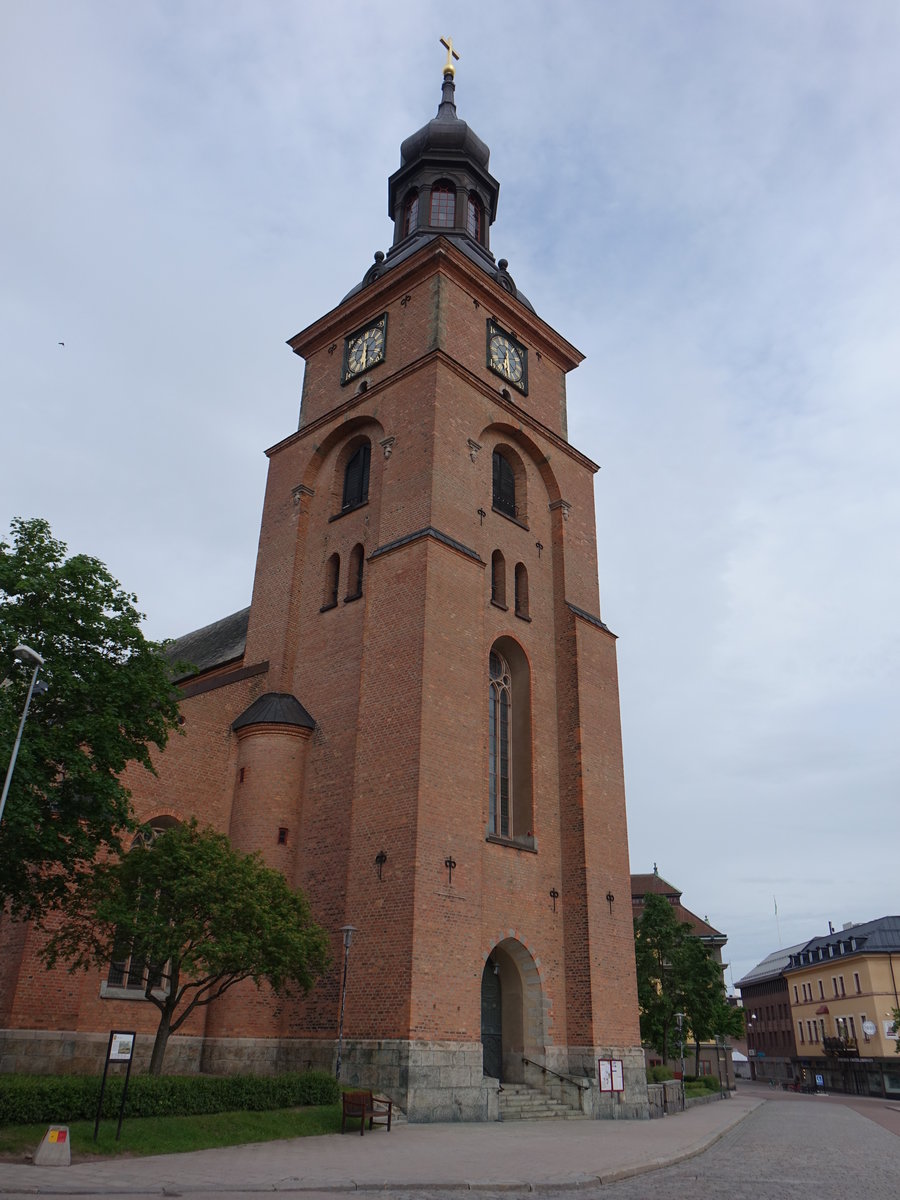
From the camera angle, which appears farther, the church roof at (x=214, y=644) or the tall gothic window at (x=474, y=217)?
the tall gothic window at (x=474, y=217)

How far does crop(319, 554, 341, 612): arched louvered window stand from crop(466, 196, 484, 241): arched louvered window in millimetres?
14527

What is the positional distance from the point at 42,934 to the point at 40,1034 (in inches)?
75.0

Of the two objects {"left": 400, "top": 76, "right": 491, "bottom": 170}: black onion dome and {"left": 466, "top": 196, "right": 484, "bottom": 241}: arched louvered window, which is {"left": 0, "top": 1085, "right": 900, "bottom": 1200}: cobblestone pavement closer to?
{"left": 466, "top": 196, "right": 484, "bottom": 241}: arched louvered window

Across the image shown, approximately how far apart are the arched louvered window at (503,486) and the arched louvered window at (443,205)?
1035cm

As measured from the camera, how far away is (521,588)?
26625mm

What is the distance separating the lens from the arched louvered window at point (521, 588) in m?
26.4

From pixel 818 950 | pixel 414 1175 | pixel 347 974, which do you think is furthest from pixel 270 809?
pixel 818 950

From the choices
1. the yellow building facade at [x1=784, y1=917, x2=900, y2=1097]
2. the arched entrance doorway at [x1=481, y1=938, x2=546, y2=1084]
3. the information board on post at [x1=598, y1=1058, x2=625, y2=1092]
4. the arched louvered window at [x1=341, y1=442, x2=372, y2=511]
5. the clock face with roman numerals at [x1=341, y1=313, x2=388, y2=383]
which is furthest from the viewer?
the yellow building facade at [x1=784, y1=917, x2=900, y2=1097]

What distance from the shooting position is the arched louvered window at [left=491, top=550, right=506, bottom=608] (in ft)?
83.9

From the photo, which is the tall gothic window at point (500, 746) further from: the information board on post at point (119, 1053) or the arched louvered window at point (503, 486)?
the information board on post at point (119, 1053)

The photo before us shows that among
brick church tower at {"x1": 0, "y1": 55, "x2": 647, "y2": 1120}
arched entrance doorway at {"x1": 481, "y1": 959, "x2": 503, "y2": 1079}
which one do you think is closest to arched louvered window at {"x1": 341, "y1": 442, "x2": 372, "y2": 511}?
brick church tower at {"x1": 0, "y1": 55, "x2": 647, "y2": 1120}

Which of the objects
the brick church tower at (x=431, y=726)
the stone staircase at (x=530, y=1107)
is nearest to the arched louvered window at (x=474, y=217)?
the brick church tower at (x=431, y=726)

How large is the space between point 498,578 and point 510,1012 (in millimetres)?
11305

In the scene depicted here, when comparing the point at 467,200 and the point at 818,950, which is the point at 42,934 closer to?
the point at 467,200
